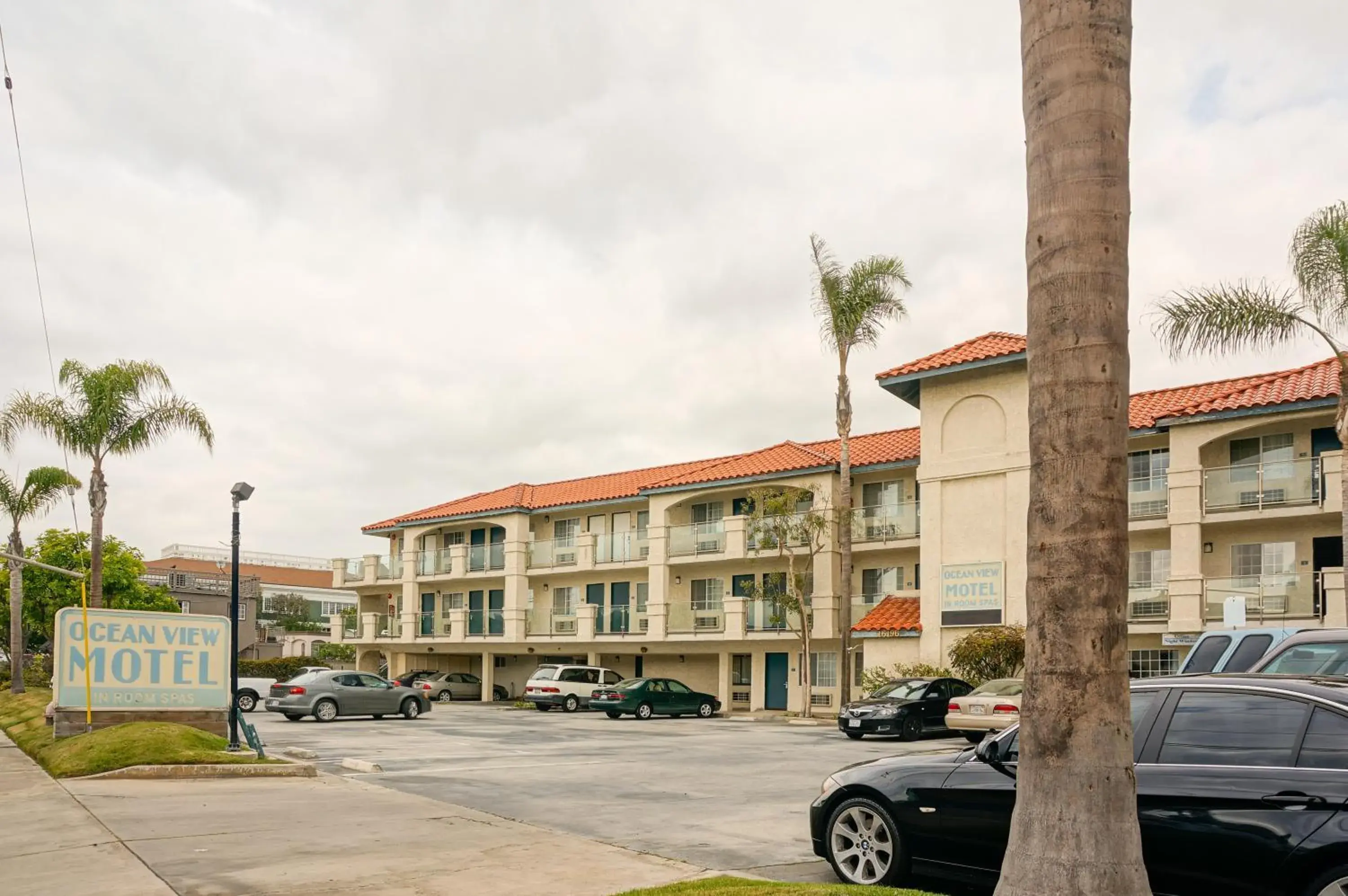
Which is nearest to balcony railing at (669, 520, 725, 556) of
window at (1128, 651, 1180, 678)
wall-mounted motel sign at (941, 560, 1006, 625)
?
wall-mounted motel sign at (941, 560, 1006, 625)

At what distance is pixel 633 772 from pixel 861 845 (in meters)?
9.74

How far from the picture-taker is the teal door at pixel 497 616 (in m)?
48.7

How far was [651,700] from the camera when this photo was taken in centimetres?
3666

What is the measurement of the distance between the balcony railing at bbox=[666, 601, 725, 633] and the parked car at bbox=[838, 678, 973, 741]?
13.3m

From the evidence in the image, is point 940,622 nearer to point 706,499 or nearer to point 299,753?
point 706,499

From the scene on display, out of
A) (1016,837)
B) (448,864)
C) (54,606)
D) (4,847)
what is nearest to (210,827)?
(4,847)

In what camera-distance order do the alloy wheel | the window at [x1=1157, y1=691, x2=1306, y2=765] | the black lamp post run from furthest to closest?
1. the black lamp post
2. the alloy wheel
3. the window at [x1=1157, y1=691, x2=1306, y2=765]

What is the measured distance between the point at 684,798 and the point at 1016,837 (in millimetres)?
9783

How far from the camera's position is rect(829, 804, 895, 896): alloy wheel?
28.3ft

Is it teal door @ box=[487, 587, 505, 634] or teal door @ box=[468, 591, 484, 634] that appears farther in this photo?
teal door @ box=[468, 591, 484, 634]

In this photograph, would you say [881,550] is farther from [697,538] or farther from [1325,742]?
[1325,742]

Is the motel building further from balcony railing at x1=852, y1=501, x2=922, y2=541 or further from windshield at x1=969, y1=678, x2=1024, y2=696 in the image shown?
windshield at x1=969, y1=678, x2=1024, y2=696

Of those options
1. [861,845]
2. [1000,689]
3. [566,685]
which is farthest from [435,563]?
[861,845]

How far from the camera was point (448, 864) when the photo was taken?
994 centimetres
